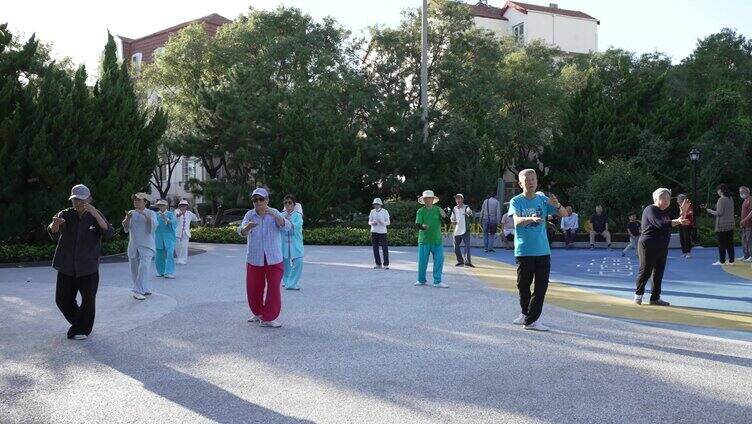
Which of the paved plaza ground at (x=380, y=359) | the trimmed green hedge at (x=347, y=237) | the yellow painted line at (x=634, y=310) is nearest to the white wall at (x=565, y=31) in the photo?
the trimmed green hedge at (x=347, y=237)

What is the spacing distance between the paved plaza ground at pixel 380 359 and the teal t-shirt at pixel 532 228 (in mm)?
960

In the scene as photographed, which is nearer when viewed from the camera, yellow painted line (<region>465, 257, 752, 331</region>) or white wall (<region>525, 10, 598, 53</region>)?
yellow painted line (<region>465, 257, 752, 331</region>)

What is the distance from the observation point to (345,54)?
3838cm

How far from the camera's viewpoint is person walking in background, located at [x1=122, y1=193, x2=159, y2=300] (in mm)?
11117

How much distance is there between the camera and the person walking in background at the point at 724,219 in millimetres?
16891

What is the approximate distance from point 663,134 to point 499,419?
34368 millimetres

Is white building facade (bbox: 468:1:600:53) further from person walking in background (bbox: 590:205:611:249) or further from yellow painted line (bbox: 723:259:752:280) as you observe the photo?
yellow painted line (bbox: 723:259:752:280)

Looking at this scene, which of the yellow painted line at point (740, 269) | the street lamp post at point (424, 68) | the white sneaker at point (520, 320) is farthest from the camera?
the street lamp post at point (424, 68)

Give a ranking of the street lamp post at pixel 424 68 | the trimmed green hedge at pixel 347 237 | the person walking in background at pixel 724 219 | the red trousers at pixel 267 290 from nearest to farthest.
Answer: the red trousers at pixel 267 290, the person walking in background at pixel 724 219, the trimmed green hedge at pixel 347 237, the street lamp post at pixel 424 68

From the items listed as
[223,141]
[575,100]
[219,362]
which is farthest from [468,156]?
[219,362]

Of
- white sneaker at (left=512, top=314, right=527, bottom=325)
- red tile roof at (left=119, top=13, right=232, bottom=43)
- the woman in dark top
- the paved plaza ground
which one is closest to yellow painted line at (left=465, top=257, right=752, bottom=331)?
the paved plaza ground

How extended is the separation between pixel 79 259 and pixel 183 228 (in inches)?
364

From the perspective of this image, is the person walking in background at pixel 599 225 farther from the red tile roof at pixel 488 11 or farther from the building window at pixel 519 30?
the red tile roof at pixel 488 11

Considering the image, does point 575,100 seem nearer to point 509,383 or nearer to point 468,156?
point 468,156
